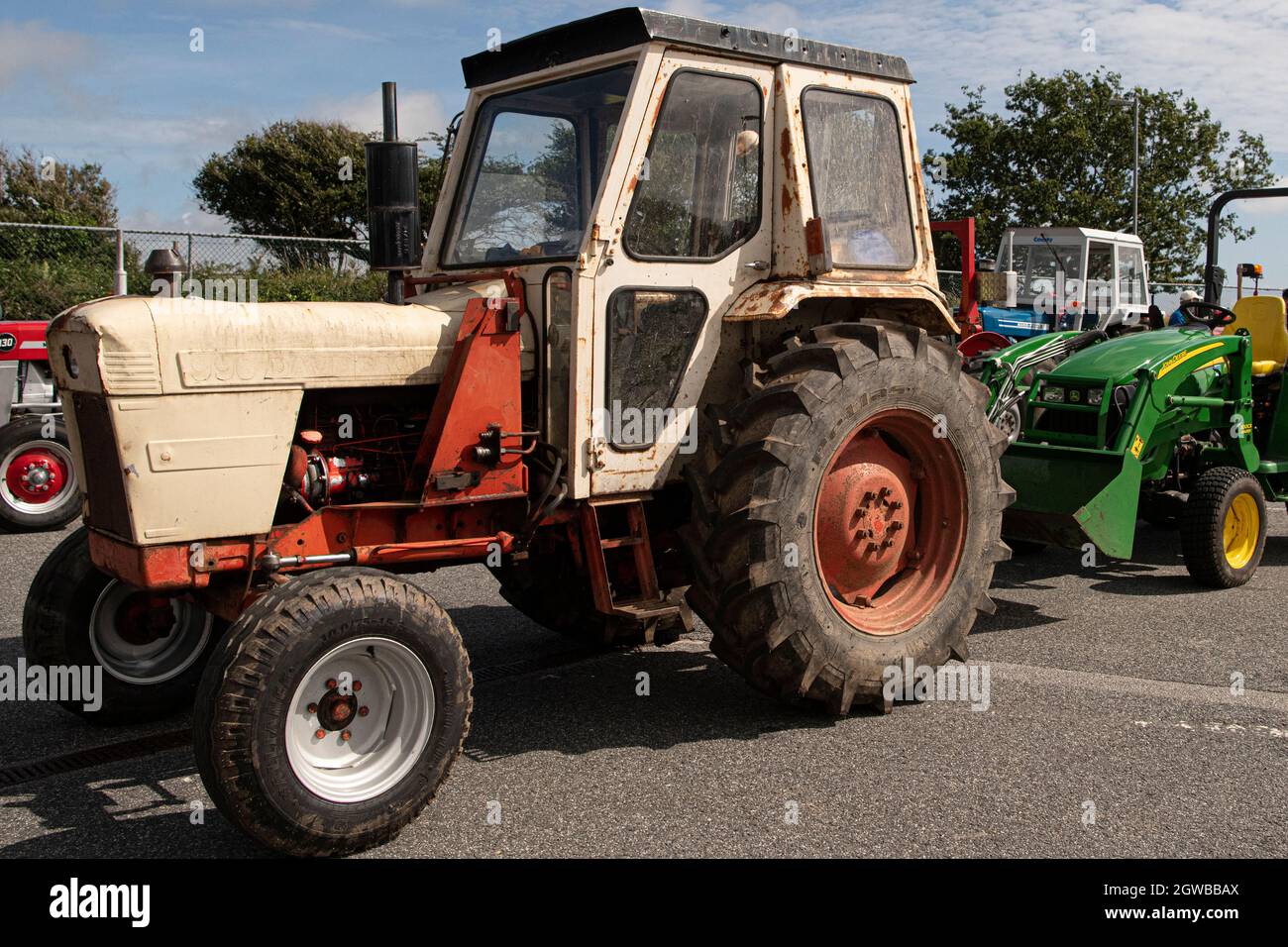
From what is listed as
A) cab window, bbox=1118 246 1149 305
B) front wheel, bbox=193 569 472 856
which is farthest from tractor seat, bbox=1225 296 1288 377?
cab window, bbox=1118 246 1149 305

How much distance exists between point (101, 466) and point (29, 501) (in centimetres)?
603

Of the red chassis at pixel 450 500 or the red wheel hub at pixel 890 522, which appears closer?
the red chassis at pixel 450 500

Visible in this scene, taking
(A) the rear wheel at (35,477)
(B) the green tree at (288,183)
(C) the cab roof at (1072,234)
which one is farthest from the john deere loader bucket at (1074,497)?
(B) the green tree at (288,183)

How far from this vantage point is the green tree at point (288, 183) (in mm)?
30297

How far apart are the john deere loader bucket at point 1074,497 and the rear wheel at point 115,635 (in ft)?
14.6

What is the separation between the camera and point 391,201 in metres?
4.45

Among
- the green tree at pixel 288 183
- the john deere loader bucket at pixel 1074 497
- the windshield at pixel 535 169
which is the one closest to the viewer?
the windshield at pixel 535 169

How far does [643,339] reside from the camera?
15.0ft

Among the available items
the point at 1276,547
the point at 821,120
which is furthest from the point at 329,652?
the point at 1276,547

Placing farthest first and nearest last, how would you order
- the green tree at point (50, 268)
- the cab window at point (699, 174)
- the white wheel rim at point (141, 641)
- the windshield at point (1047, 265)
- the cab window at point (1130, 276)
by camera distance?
the cab window at point (1130, 276)
the windshield at point (1047, 265)
the green tree at point (50, 268)
the white wheel rim at point (141, 641)
the cab window at point (699, 174)

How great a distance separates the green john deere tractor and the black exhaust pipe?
4.07 meters

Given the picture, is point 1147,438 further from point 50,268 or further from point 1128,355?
Answer: point 50,268

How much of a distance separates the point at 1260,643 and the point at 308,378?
4.83m

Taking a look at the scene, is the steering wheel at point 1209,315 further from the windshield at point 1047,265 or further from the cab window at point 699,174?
the windshield at point 1047,265
